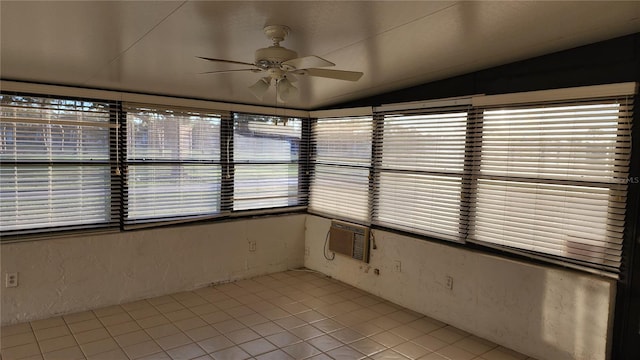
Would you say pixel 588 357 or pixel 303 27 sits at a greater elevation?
pixel 303 27

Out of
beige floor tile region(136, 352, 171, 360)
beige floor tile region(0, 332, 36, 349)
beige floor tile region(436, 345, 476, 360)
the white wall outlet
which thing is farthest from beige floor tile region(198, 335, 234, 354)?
the white wall outlet

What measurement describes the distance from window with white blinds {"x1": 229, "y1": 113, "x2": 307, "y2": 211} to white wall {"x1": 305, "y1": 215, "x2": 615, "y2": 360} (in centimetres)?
142

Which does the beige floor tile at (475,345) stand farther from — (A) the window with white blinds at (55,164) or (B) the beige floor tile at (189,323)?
(A) the window with white blinds at (55,164)

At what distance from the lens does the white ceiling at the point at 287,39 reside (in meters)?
2.08

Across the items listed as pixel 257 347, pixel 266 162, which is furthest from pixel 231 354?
pixel 266 162

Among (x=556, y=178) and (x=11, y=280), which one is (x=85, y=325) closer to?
(x=11, y=280)

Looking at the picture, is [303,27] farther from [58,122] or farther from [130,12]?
[58,122]

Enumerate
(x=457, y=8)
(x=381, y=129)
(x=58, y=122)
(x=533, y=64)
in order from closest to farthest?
(x=457, y=8) < (x=533, y=64) < (x=58, y=122) < (x=381, y=129)

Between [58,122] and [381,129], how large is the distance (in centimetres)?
306

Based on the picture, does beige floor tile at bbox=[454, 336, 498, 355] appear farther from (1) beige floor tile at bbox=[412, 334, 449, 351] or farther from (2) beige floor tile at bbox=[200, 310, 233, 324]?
(2) beige floor tile at bbox=[200, 310, 233, 324]

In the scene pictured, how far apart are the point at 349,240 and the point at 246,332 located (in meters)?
1.63

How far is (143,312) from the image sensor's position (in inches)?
148

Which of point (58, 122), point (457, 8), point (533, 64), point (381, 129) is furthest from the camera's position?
point (381, 129)

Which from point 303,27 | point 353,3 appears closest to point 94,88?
point 303,27
